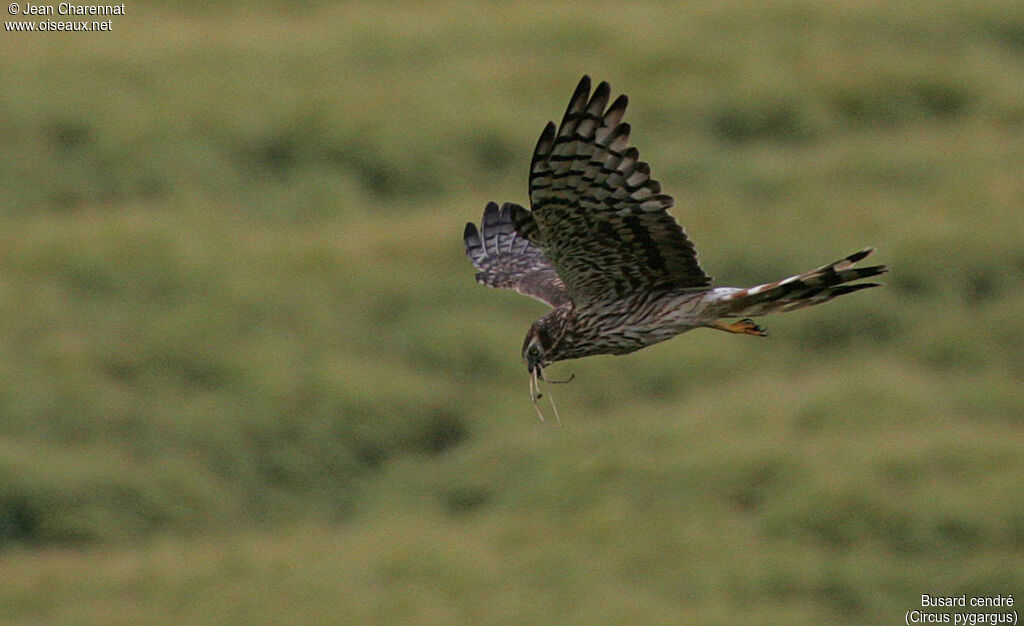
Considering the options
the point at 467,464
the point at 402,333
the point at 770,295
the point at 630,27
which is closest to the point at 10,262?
the point at 402,333

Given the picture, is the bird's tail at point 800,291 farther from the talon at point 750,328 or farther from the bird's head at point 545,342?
the bird's head at point 545,342

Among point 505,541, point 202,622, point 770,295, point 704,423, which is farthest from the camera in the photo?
point 704,423

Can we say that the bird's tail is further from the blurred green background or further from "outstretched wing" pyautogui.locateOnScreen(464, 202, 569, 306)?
the blurred green background

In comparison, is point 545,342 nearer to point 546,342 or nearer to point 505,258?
point 546,342

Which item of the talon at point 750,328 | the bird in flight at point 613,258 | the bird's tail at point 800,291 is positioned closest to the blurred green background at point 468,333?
the talon at point 750,328

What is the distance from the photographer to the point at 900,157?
61.3ft

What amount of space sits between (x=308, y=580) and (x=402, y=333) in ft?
11.4

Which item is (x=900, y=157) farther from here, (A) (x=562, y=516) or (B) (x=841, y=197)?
(A) (x=562, y=516)

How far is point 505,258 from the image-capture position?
8242 mm

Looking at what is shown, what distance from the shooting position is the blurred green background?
12414 millimetres

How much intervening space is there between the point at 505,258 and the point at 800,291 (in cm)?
224

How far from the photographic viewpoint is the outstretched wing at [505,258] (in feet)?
25.8

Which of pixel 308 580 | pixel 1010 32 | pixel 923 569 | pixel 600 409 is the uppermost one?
pixel 1010 32

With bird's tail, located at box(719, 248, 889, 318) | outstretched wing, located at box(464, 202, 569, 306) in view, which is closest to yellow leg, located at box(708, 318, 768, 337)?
bird's tail, located at box(719, 248, 889, 318)
